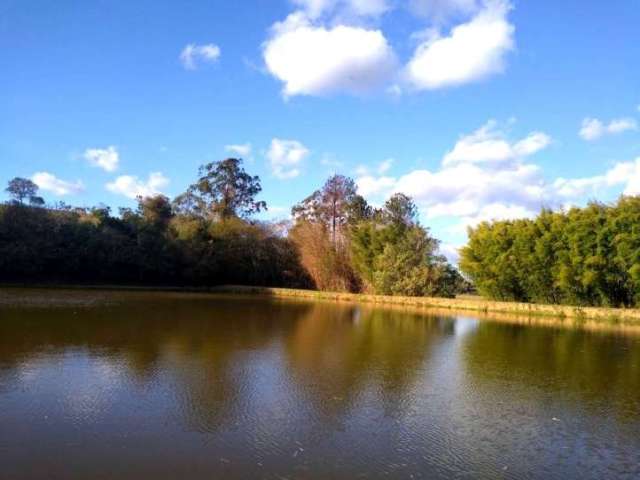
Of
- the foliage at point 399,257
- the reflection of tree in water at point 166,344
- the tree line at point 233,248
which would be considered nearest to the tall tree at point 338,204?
the tree line at point 233,248

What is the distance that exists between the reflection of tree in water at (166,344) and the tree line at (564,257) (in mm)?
11977

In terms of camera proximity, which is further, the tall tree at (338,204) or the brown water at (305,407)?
the tall tree at (338,204)

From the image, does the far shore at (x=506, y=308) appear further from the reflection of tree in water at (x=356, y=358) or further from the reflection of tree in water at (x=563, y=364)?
the reflection of tree in water at (x=356, y=358)

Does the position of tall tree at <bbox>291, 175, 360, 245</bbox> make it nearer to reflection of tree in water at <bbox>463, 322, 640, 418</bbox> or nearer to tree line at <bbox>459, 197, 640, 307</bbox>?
tree line at <bbox>459, 197, 640, 307</bbox>

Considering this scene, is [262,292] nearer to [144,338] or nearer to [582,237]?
[582,237]

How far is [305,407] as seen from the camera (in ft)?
22.1

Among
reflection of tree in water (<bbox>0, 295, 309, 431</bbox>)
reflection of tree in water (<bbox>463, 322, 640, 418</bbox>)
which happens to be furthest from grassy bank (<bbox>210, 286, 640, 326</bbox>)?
reflection of tree in water (<bbox>0, 295, 309, 431</bbox>)

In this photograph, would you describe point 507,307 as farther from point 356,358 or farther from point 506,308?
point 356,358

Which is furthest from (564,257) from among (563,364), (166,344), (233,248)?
(233,248)

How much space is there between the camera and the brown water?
483 cm

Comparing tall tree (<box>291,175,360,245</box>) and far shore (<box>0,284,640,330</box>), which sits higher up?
tall tree (<box>291,175,360,245</box>)

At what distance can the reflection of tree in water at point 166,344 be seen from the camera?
7227 mm

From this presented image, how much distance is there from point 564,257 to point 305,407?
1941 cm

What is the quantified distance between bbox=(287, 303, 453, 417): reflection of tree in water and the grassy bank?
6.64 metres
